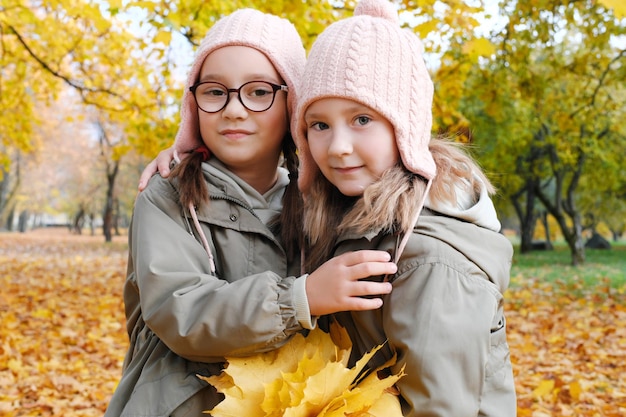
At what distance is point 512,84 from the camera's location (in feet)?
36.7

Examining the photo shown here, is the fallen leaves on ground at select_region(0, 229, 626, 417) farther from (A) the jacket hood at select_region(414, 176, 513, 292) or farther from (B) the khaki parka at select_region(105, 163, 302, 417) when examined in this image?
(A) the jacket hood at select_region(414, 176, 513, 292)

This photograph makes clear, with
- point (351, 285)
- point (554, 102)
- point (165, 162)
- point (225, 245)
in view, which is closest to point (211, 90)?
point (165, 162)

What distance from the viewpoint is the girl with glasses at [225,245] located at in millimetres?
1522

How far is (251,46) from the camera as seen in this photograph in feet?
6.16

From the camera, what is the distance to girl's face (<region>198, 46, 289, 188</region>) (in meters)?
Answer: 1.87

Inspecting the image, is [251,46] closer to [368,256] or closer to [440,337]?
[368,256]

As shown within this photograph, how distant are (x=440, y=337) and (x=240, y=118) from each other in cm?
91

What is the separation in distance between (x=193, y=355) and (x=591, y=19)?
319 inches

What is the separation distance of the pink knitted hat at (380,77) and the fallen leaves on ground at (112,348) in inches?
123

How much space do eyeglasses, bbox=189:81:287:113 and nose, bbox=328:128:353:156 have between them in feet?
1.10

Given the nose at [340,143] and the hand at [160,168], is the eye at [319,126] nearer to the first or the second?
the nose at [340,143]

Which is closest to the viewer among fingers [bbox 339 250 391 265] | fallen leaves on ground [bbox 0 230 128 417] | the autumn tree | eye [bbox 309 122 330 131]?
fingers [bbox 339 250 391 265]

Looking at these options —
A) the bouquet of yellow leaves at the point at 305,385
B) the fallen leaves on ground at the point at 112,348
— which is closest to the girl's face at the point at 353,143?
the bouquet of yellow leaves at the point at 305,385

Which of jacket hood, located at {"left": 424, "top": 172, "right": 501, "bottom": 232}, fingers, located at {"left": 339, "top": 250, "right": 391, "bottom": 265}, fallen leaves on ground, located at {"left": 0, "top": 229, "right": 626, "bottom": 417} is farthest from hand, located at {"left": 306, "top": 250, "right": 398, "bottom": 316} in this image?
fallen leaves on ground, located at {"left": 0, "top": 229, "right": 626, "bottom": 417}
